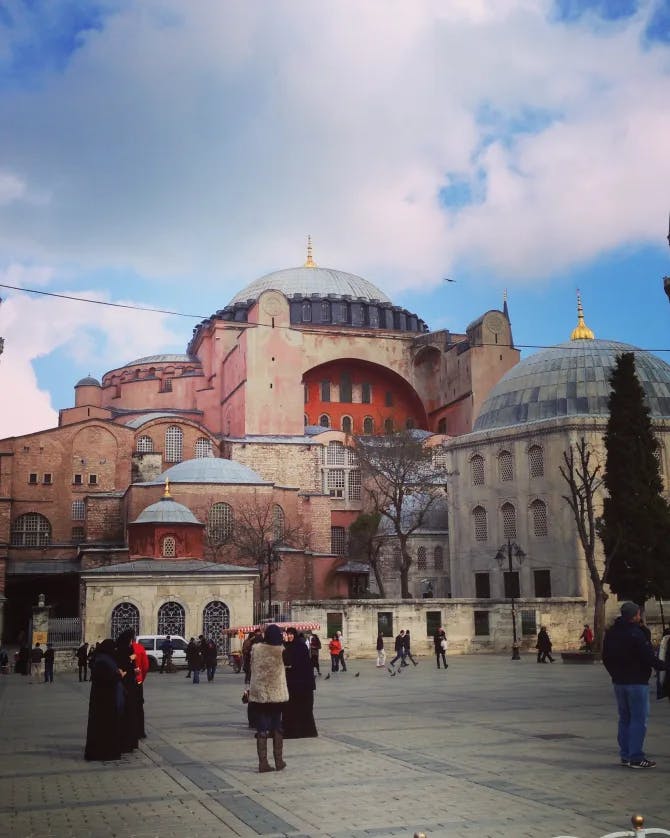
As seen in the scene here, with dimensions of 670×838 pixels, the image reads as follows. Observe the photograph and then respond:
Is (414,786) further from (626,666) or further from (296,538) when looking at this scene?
(296,538)

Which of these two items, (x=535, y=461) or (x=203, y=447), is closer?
(x=535, y=461)

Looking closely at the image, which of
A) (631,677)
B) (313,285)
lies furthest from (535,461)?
(631,677)

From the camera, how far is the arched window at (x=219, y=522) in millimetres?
42906

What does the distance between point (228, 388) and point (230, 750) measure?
45.9 m

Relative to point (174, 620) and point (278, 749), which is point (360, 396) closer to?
point (174, 620)

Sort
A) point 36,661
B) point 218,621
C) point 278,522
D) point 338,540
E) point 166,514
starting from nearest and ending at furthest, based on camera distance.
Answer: point 36,661 < point 218,621 < point 166,514 < point 278,522 < point 338,540

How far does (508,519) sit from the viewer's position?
39719 mm

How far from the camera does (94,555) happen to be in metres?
42.2

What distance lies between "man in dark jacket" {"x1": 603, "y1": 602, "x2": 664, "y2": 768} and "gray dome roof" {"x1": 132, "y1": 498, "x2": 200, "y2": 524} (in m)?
31.5

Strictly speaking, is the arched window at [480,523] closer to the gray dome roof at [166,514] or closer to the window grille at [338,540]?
the window grille at [338,540]

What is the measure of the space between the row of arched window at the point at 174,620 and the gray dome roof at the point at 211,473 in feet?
36.2

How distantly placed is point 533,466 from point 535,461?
0.22m

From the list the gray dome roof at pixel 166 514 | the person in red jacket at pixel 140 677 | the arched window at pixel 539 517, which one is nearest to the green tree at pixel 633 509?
the arched window at pixel 539 517

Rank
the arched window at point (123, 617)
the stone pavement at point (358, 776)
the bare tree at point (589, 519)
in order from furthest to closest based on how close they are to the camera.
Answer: the arched window at point (123, 617) < the bare tree at point (589, 519) < the stone pavement at point (358, 776)
